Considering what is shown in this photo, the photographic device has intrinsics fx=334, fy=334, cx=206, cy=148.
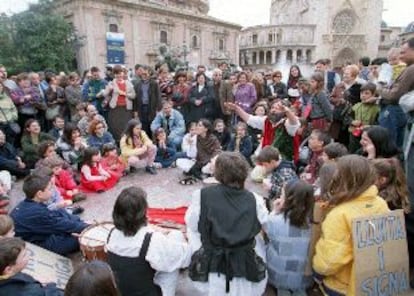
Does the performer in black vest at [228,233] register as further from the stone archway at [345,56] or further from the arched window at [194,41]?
the stone archway at [345,56]

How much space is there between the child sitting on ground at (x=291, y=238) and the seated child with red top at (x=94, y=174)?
11.4 ft

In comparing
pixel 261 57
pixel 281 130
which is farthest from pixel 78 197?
pixel 261 57

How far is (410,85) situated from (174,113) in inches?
190

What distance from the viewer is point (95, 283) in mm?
1663

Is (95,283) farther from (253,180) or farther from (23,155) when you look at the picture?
(23,155)

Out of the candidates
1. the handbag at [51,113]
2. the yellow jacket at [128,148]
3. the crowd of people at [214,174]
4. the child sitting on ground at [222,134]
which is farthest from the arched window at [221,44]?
the yellow jacket at [128,148]

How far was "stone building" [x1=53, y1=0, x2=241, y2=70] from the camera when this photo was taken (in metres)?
25.9

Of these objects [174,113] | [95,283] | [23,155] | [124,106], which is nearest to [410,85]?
[95,283]

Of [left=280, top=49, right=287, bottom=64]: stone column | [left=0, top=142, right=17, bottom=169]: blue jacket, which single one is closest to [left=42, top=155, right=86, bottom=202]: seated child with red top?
[left=0, top=142, right=17, bottom=169]: blue jacket

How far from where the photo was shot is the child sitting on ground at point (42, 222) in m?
3.32

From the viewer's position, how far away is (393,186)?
122 inches

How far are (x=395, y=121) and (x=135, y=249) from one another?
Result: 386 cm

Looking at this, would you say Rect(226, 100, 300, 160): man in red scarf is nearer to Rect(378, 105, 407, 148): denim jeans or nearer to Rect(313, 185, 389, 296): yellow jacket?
Rect(378, 105, 407, 148): denim jeans

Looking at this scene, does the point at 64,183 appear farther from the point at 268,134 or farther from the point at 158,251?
the point at 268,134
